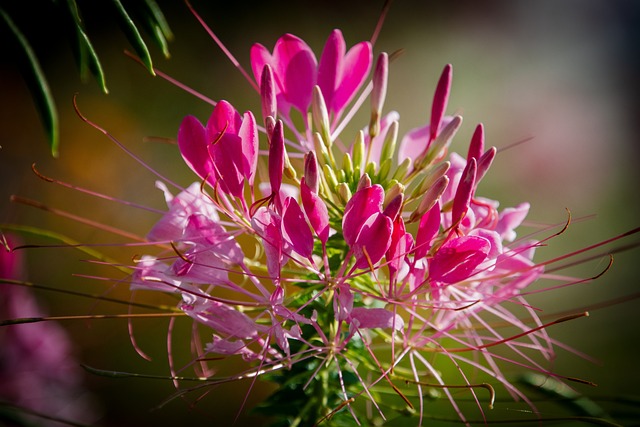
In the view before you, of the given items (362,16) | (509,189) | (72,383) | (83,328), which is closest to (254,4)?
(362,16)

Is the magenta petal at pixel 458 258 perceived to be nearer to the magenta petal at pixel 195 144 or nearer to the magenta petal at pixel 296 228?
the magenta petal at pixel 296 228

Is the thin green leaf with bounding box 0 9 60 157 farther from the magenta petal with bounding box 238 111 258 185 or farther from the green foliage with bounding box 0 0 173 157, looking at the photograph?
the magenta petal with bounding box 238 111 258 185

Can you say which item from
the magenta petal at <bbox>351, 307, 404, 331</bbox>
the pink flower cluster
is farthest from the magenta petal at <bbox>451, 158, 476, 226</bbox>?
the magenta petal at <bbox>351, 307, 404, 331</bbox>

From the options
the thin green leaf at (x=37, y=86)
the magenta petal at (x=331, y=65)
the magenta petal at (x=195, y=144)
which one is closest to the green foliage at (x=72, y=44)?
the thin green leaf at (x=37, y=86)

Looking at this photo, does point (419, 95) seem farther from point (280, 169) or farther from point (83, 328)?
point (280, 169)

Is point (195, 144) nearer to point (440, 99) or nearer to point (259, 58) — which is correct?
point (259, 58)

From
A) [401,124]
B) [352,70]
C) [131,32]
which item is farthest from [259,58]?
[401,124]
